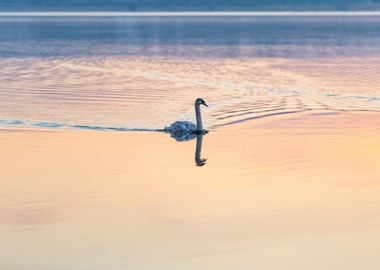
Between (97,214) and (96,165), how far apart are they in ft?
15.6

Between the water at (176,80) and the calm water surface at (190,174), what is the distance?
12cm

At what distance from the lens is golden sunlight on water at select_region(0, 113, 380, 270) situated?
15.4 meters

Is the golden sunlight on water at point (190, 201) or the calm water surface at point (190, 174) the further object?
the calm water surface at point (190, 174)

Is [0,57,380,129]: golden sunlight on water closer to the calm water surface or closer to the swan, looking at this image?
the calm water surface

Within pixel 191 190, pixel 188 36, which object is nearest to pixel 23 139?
pixel 191 190

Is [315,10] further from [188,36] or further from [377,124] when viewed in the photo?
[377,124]

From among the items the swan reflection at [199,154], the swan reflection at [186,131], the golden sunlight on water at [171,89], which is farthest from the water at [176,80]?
the swan reflection at [199,154]

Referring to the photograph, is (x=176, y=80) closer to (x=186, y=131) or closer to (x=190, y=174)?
(x=186, y=131)

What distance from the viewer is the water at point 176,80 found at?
32.0 m

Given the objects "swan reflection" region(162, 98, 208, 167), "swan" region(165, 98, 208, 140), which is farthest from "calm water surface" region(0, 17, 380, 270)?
"swan" region(165, 98, 208, 140)

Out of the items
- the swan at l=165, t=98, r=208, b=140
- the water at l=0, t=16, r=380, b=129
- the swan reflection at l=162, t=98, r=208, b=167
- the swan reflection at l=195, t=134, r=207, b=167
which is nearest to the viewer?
the swan reflection at l=195, t=134, r=207, b=167

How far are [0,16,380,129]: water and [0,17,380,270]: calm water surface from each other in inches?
4.7

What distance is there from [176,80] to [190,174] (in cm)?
2308

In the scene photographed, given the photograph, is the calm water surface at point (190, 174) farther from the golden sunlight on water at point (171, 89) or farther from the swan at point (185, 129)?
the swan at point (185, 129)
